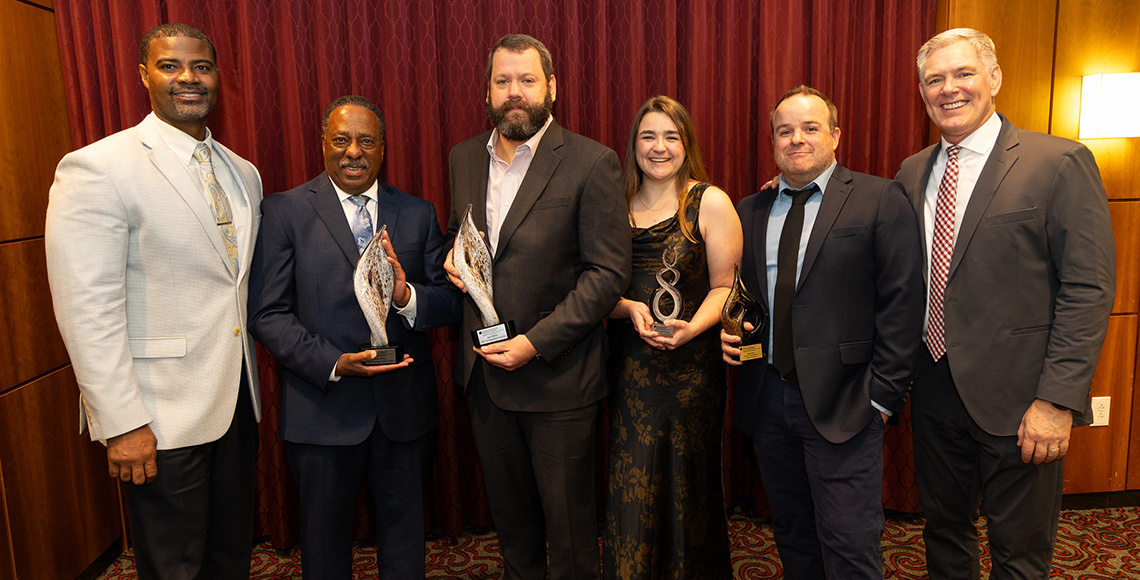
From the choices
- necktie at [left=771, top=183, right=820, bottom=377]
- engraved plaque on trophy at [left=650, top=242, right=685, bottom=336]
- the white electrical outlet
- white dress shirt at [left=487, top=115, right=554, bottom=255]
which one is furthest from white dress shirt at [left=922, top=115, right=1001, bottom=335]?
the white electrical outlet

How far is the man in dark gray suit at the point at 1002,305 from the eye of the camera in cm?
185

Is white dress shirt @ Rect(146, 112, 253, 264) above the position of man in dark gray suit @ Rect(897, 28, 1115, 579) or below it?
above

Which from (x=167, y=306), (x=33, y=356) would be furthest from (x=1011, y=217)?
(x=33, y=356)

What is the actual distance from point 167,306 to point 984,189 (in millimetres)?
2499

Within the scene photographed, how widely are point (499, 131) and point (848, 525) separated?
1.71 m

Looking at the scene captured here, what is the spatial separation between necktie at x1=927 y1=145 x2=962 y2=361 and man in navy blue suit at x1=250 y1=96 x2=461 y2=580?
5.24 feet

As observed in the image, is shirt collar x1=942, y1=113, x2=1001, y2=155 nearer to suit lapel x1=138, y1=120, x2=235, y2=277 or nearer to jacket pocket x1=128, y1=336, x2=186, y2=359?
suit lapel x1=138, y1=120, x2=235, y2=277

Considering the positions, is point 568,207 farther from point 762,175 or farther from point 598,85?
point 762,175

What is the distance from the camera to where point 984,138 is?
204 centimetres

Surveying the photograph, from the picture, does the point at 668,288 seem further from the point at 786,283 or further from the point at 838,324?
the point at 838,324

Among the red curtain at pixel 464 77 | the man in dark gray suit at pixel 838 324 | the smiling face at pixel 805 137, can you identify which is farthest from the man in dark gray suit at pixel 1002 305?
the red curtain at pixel 464 77

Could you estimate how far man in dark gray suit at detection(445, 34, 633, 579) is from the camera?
6.68 feet

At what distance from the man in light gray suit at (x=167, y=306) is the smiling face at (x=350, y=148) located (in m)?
0.32

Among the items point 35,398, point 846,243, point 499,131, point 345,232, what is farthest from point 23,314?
point 846,243
